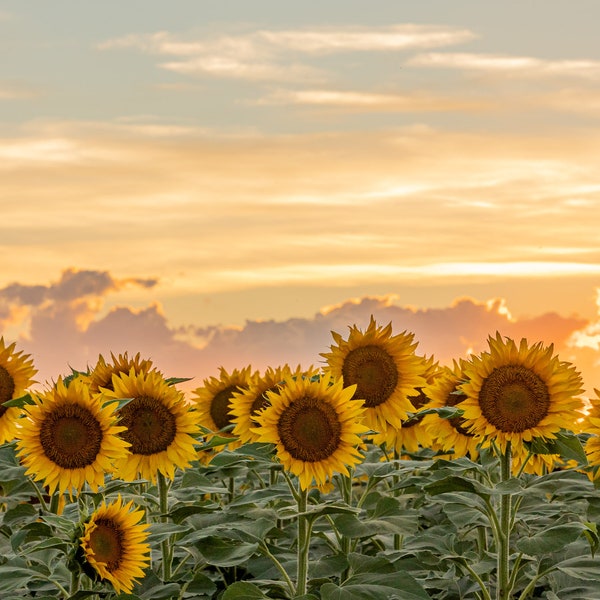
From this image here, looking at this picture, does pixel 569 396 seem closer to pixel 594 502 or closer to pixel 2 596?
pixel 594 502

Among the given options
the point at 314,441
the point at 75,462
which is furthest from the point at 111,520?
the point at 314,441

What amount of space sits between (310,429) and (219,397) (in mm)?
2748

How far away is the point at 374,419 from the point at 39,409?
89.9 inches

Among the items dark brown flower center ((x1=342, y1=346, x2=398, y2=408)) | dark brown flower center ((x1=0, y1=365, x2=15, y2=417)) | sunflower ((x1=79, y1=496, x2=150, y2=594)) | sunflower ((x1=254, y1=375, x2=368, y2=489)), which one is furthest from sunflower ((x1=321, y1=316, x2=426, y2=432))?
dark brown flower center ((x1=0, y1=365, x2=15, y2=417))

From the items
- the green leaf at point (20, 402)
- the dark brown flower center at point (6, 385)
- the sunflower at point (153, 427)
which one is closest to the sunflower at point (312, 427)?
the sunflower at point (153, 427)

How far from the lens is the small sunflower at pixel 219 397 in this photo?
8484 mm

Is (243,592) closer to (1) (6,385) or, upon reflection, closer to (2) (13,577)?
(2) (13,577)

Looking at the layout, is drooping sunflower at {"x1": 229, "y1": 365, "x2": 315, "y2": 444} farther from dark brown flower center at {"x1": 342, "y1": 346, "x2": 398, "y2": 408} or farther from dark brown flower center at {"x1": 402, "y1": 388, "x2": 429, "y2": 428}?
dark brown flower center at {"x1": 402, "y1": 388, "x2": 429, "y2": 428}

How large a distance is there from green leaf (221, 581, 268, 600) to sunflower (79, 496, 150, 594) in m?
0.52

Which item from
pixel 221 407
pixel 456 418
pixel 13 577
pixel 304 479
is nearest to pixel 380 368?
pixel 456 418

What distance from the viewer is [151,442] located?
6.50 m

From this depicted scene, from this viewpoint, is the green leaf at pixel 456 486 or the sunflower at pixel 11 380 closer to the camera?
the green leaf at pixel 456 486

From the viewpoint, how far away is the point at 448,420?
7.54m

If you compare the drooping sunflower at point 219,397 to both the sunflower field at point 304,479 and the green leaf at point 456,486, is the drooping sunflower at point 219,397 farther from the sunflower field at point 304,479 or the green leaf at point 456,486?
the green leaf at point 456,486
